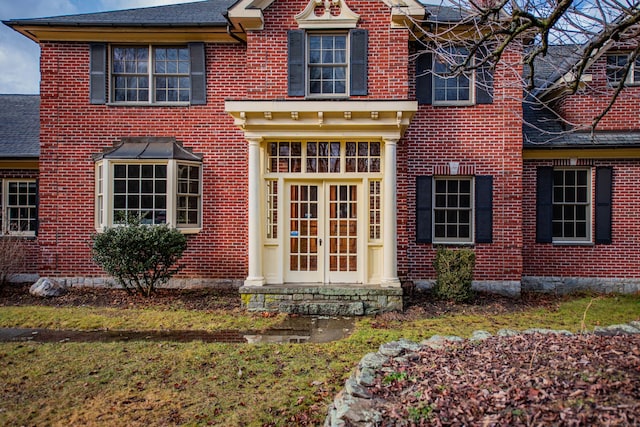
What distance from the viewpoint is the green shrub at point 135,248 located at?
28.3 feet

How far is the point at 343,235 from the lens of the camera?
885cm

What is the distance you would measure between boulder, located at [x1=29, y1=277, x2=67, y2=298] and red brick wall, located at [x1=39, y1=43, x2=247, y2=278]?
567 millimetres

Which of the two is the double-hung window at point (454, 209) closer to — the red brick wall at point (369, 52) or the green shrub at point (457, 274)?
the green shrub at point (457, 274)

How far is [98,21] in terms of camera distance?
978cm

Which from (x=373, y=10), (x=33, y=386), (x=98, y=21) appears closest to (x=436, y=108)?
(x=373, y=10)

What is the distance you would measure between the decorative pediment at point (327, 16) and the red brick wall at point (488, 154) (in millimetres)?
2655

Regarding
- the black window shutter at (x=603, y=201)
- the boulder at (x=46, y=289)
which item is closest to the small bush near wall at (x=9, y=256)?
the boulder at (x=46, y=289)

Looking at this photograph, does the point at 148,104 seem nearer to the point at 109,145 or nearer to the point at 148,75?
the point at 148,75

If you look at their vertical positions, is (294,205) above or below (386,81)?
below

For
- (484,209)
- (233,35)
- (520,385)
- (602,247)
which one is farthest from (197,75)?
(602,247)

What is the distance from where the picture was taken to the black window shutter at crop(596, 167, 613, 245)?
10086 mm

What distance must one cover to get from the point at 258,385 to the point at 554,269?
853 cm

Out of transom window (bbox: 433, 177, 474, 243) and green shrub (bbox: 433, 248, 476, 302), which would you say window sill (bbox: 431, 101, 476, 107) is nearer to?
transom window (bbox: 433, 177, 474, 243)

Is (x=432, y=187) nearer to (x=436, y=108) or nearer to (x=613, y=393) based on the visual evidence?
(x=436, y=108)
